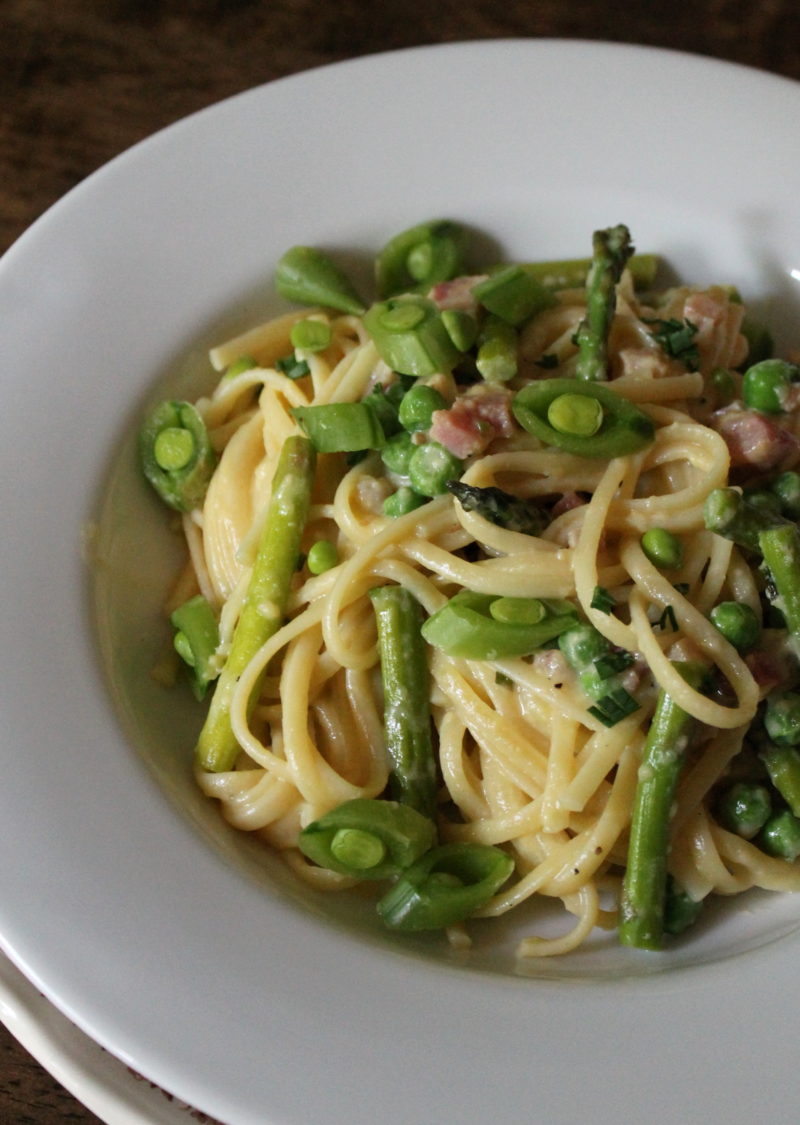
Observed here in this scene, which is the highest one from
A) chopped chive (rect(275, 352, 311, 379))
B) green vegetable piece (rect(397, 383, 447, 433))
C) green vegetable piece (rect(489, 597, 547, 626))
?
chopped chive (rect(275, 352, 311, 379))

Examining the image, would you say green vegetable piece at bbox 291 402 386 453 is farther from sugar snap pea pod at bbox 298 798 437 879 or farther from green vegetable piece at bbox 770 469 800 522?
green vegetable piece at bbox 770 469 800 522

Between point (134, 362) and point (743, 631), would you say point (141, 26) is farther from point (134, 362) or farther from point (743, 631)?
point (743, 631)

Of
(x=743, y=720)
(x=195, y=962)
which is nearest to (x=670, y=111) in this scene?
(x=743, y=720)

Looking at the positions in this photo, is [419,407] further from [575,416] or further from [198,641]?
[198,641]

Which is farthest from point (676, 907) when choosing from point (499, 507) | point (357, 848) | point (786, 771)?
point (499, 507)

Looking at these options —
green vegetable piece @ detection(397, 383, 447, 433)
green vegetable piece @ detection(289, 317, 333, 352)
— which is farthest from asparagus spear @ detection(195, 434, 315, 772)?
green vegetable piece @ detection(289, 317, 333, 352)

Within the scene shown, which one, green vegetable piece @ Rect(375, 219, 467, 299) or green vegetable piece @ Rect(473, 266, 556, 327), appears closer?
green vegetable piece @ Rect(473, 266, 556, 327)
